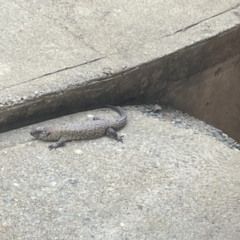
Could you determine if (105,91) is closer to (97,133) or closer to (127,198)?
(97,133)

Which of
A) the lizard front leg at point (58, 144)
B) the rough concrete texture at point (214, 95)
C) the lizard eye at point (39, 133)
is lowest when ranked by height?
the rough concrete texture at point (214, 95)

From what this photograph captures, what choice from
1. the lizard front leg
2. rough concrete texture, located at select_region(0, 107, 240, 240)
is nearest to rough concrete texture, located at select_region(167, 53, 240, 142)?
rough concrete texture, located at select_region(0, 107, 240, 240)

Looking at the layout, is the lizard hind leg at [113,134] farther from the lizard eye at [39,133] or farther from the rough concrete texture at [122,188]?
the lizard eye at [39,133]

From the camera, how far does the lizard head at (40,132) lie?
3.46 meters

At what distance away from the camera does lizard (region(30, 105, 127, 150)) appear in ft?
11.4

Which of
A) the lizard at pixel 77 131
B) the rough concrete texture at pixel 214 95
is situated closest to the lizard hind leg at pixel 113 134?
the lizard at pixel 77 131

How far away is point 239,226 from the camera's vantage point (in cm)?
297

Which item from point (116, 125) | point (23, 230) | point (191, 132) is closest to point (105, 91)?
point (116, 125)

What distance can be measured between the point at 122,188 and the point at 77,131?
55 cm

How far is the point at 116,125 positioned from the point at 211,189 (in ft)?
2.69

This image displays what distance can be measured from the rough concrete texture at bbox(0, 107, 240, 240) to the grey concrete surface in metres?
0.22

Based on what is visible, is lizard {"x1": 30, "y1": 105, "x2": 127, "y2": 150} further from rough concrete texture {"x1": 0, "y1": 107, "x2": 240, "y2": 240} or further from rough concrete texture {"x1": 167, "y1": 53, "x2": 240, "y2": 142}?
rough concrete texture {"x1": 167, "y1": 53, "x2": 240, "y2": 142}

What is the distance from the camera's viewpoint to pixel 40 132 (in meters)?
3.47

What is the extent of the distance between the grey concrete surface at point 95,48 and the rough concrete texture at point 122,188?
218mm
